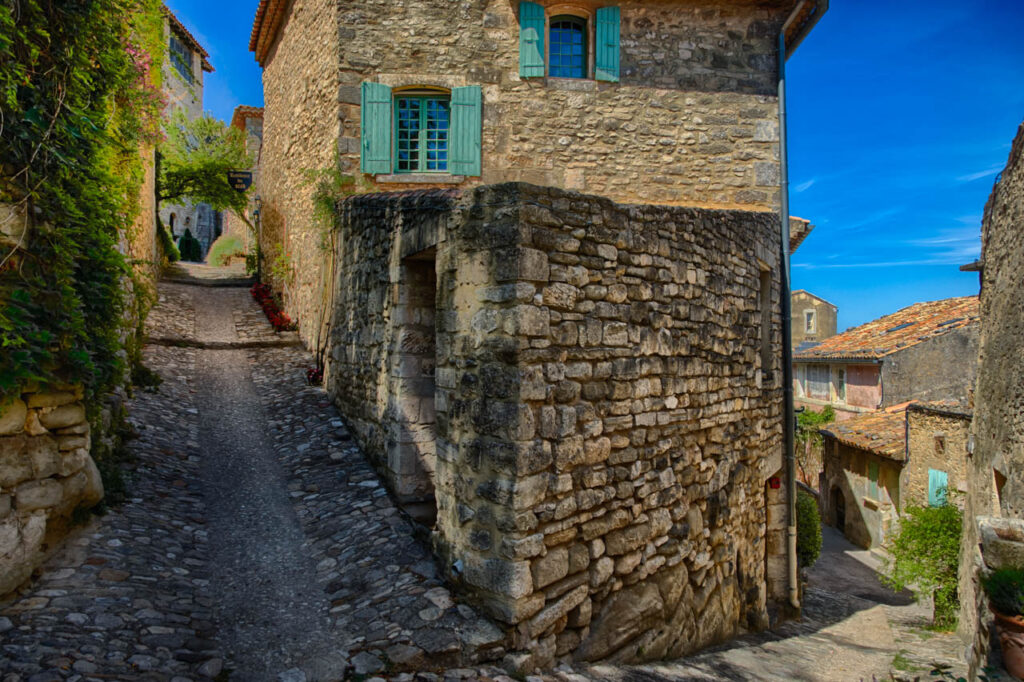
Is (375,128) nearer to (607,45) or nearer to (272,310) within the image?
(607,45)

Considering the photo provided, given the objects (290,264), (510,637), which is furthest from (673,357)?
(290,264)

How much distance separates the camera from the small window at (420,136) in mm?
8836

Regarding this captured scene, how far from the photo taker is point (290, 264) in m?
11.0

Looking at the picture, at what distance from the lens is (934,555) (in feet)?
31.2

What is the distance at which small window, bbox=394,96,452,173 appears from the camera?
8836mm

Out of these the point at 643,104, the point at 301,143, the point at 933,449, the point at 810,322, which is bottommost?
the point at 933,449

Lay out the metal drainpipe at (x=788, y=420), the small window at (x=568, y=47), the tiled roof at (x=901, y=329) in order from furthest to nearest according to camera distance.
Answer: the tiled roof at (x=901, y=329)
the small window at (x=568, y=47)
the metal drainpipe at (x=788, y=420)

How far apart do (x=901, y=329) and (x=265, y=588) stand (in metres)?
21.1

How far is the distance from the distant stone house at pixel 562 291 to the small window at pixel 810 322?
26704mm

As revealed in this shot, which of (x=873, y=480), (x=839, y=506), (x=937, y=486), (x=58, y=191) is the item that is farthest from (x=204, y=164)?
(x=839, y=506)

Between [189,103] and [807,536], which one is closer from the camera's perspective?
[807,536]

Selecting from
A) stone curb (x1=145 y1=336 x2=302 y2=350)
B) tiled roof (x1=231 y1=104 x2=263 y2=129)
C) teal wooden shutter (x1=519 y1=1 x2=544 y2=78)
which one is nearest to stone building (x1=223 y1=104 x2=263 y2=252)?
tiled roof (x1=231 y1=104 x2=263 y2=129)

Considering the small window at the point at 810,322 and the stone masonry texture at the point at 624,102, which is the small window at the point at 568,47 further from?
the small window at the point at 810,322

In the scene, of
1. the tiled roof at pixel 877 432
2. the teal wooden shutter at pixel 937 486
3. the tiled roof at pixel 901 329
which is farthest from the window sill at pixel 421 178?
the tiled roof at pixel 901 329
